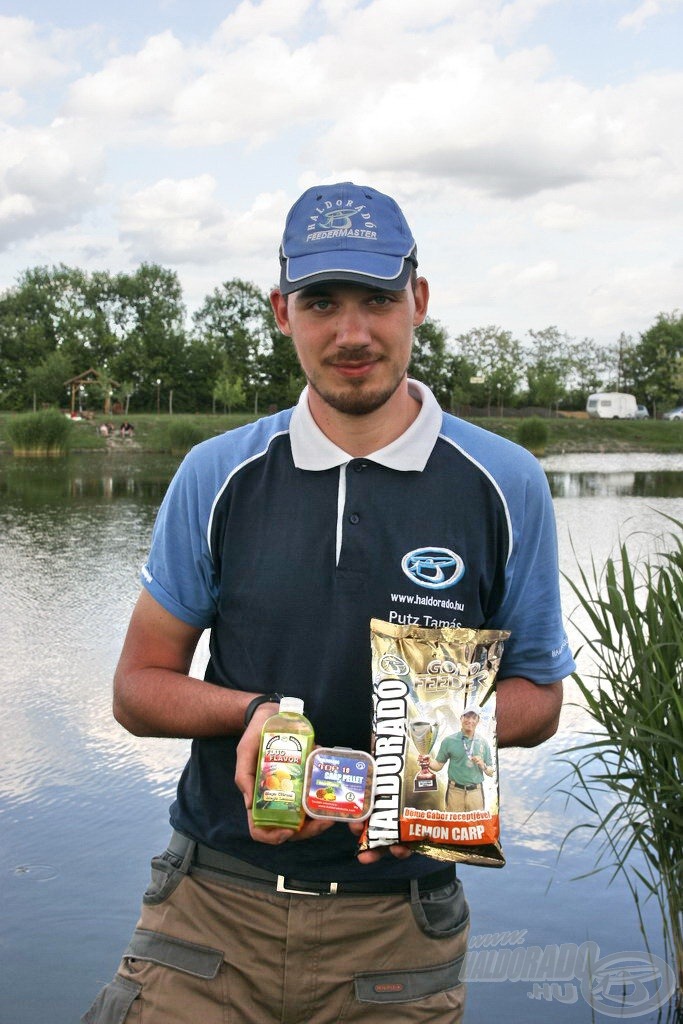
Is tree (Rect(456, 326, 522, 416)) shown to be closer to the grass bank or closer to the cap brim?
the grass bank

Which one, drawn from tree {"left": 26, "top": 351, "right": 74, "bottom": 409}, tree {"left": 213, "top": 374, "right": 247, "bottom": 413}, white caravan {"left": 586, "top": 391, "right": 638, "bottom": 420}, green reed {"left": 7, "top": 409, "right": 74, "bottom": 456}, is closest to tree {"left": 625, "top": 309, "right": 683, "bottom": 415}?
white caravan {"left": 586, "top": 391, "right": 638, "bottom": 420}

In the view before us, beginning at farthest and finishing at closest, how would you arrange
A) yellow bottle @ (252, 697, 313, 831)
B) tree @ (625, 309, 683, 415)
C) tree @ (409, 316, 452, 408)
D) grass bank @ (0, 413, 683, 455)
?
tree @ (625, 309, 683, 415), tree @ (409, 316, 452, 408), grass bank @ (0, 413, 683, 455), yellow bottle @ (252, 697, 313, 831)

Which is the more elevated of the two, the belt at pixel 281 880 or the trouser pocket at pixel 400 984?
the belt at pixel 281 880

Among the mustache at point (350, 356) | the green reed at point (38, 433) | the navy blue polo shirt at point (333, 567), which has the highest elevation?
the mustache at point (350, 356)

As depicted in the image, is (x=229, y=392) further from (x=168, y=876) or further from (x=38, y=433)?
(x=168, y=876)

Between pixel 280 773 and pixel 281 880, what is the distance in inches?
16.3

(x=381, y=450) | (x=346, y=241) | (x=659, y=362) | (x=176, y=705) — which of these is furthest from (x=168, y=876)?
(x=659, y=362)

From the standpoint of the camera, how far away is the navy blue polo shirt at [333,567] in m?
2.46

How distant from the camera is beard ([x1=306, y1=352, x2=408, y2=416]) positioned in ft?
8.35

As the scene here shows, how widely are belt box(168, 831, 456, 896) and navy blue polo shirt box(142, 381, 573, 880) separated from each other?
0.9 inches

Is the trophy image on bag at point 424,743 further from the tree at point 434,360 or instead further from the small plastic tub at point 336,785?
the tree at point 434,360

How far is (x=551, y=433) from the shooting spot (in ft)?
200

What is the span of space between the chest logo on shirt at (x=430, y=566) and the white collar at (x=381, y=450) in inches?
7.7

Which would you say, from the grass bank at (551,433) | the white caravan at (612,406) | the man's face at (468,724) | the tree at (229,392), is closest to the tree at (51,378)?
the tree at (229,392)
